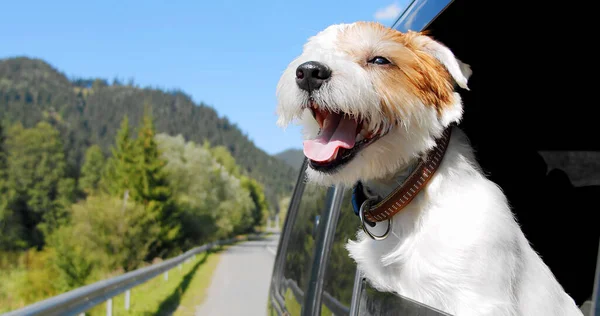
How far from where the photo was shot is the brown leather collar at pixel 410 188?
198 centimetres

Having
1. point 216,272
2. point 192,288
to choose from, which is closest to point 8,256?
point 216,272

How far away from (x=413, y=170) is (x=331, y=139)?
32cm

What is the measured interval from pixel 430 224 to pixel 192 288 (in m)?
15.0

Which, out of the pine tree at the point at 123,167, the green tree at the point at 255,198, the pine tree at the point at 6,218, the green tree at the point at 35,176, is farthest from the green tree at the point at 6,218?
the green tree at the point at 255,198

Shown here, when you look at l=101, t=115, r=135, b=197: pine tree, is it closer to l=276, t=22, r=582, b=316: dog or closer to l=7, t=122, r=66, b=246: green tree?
l=7, t=122, r=66, b=246: green tree

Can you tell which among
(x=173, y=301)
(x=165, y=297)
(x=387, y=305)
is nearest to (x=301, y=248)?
(x=387, y=305)

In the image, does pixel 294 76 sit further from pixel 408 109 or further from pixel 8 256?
pixel 8 256

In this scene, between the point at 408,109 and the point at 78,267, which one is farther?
the point at 78,267

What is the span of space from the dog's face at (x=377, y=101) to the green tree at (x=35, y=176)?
285 ft

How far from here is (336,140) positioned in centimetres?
211

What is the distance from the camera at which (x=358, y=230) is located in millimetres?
2506

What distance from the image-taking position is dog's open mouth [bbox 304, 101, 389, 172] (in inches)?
81.2

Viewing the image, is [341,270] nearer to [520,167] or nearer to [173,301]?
[520,167]

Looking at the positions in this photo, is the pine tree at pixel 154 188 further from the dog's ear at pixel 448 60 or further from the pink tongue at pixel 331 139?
the dog's ear at pixel 448 60
